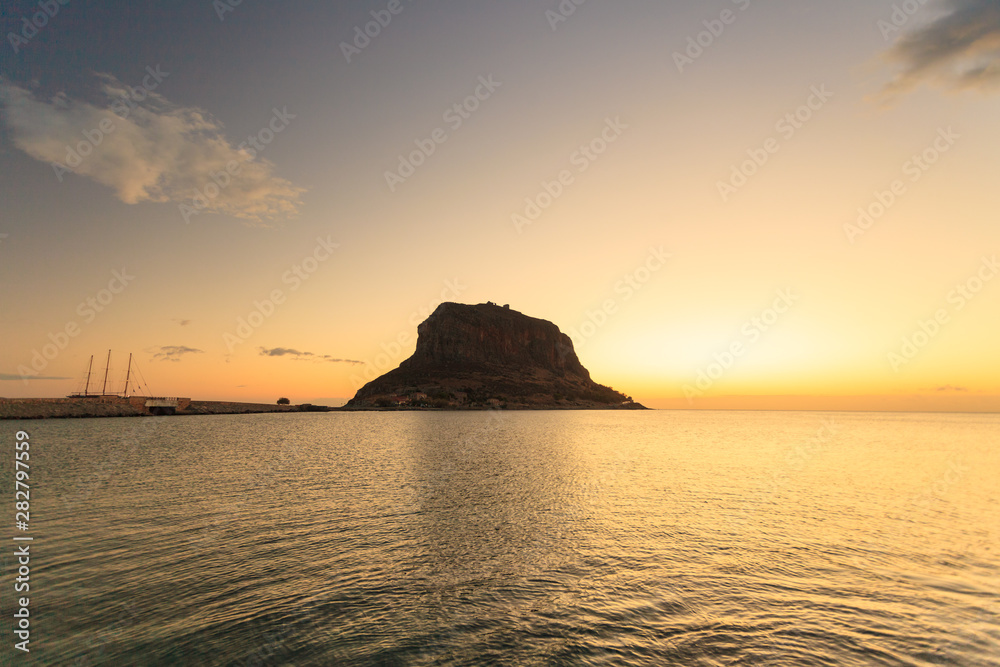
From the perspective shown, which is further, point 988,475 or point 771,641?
point 988,475

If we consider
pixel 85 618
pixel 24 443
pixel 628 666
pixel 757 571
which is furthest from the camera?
pixel 24 443

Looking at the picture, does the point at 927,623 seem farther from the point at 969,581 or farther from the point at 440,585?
the point at 440,585

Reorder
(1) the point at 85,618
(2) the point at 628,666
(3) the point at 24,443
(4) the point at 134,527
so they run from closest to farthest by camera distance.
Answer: (2) the point at 628,666, (1) the point at 85,618, (4) the point at 134,527, (3) the point at 24,443

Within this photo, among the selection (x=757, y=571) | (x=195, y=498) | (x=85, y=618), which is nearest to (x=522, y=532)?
(x=757, y=571)

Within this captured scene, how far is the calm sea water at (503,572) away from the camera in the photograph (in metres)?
11.9

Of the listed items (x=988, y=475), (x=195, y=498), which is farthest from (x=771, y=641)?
(x=988, y=475)

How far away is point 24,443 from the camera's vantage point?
206 feet

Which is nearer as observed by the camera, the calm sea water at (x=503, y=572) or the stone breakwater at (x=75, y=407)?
the calm sea water at (x=503, y=572)

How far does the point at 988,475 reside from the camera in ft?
150

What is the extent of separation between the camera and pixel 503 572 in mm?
17297

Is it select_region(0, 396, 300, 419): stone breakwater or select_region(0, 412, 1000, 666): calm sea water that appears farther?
select_region(0, 396, 300, 419): stone breakwater

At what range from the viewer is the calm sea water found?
11852 millimetres

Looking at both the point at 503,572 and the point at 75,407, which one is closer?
the point at 503,572

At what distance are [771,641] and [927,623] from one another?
564cm
